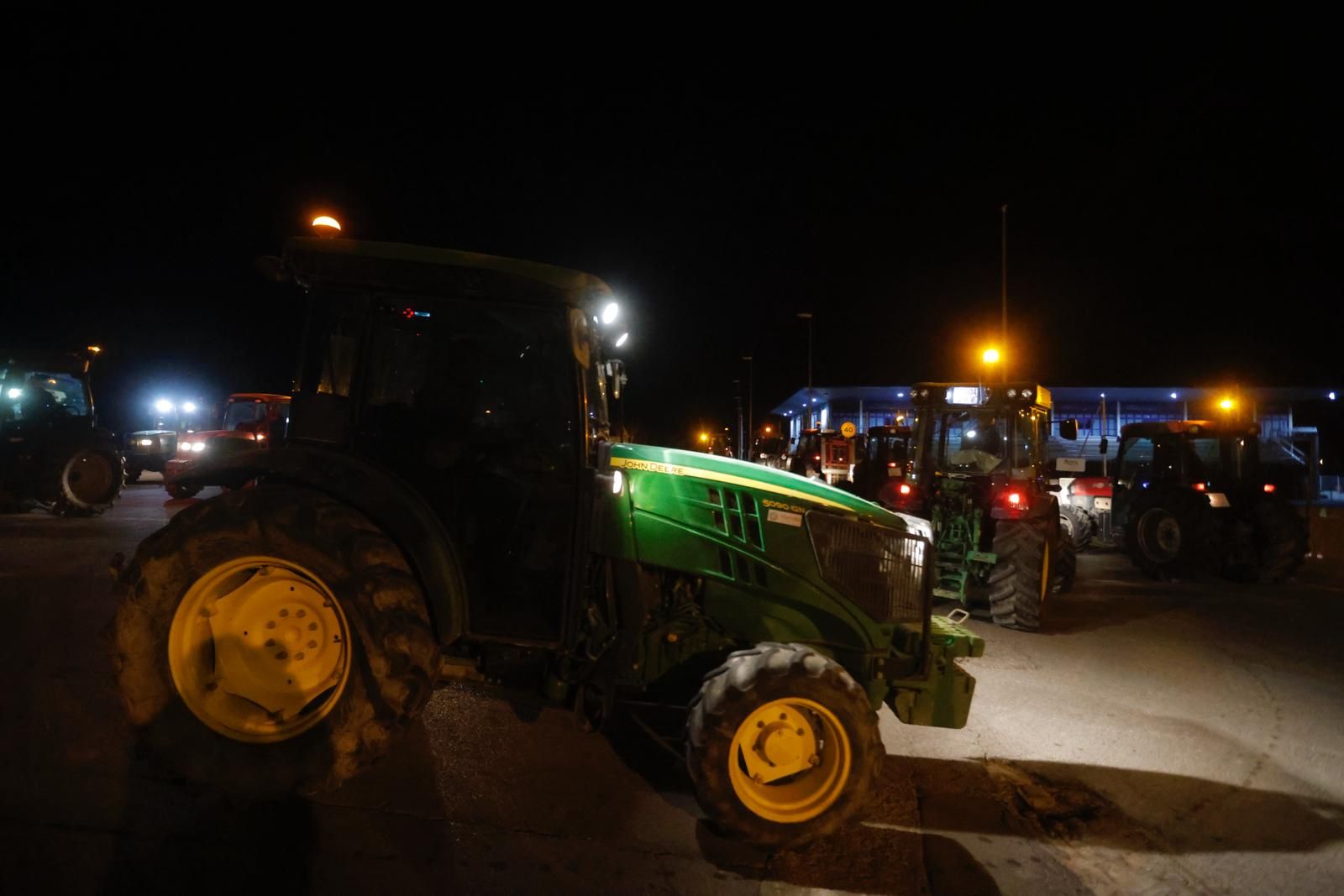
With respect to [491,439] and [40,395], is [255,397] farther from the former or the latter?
[491,439]

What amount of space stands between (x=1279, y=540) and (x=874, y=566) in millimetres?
11365

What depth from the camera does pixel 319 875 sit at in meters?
3.25

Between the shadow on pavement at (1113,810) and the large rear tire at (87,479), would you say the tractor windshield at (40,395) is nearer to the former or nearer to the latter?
the large rear tire at (87,479)

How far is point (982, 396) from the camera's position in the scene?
9953 mm

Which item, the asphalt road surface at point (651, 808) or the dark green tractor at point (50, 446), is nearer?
the asphalt road surface at point (651, 808)

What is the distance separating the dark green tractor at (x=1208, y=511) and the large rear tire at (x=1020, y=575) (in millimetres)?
4771

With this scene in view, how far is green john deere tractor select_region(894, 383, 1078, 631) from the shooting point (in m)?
8.70

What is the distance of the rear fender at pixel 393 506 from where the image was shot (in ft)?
11.9

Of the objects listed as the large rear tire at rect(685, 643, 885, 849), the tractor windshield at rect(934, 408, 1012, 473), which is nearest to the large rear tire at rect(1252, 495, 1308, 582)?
the tractor windshield at rect(934, 408, 1012, 473)

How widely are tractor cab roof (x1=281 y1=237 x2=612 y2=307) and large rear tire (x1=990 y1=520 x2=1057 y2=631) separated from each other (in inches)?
262

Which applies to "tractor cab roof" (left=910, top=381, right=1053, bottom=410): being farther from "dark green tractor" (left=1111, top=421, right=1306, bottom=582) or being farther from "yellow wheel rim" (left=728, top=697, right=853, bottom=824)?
"yellow wheel rim" (left=728, top=697, right=853, bottom=824)

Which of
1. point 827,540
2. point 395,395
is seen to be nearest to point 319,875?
point 395,395

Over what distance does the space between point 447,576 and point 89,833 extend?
71.2 inches

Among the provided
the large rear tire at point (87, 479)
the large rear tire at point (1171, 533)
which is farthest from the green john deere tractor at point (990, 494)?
the large rear tire at point (87, 479)
